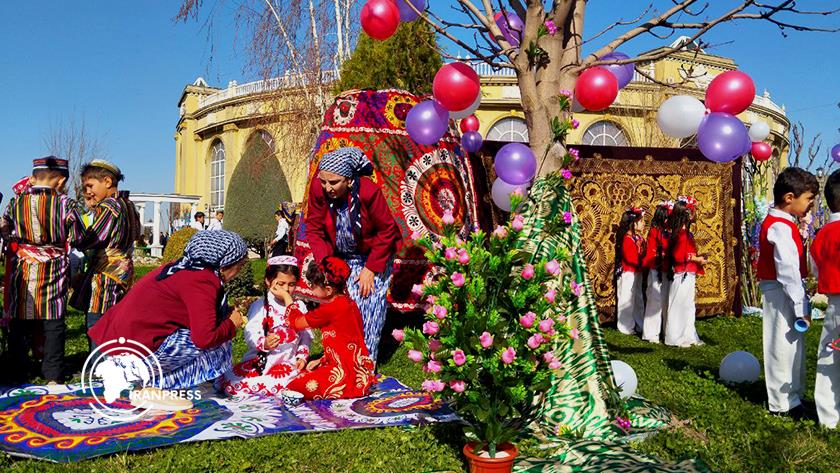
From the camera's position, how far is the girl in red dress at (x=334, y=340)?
4.66 metres

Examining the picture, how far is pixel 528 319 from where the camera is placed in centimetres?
303

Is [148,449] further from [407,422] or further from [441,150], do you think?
[441,150]

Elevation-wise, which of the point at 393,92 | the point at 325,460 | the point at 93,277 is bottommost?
the point at 325,460

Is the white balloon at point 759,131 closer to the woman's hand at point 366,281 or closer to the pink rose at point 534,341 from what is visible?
the woman's hand at point 366,281

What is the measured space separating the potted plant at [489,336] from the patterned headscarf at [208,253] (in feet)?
5.08

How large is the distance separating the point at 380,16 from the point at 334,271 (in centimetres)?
210

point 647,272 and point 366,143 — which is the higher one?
point 366,143

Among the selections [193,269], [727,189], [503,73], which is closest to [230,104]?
[503,73]

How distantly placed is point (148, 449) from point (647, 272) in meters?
6.37

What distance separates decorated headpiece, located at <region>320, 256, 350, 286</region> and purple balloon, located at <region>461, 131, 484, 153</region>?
8.41 feet

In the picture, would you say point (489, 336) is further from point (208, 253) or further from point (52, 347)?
Result: point (52, 347)

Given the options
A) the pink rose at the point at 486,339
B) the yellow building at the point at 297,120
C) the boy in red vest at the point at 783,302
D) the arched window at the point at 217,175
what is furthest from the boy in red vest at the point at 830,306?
the arched window at the point at 217,175

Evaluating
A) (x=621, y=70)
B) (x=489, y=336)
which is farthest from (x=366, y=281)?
(x=621, y=70)

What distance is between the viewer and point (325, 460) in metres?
3.45
